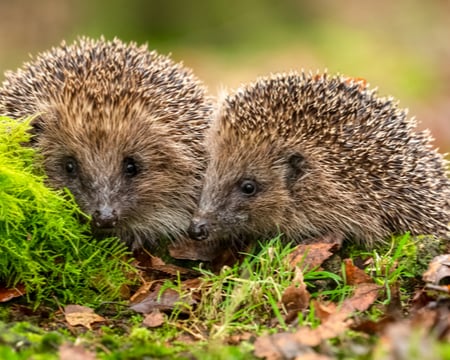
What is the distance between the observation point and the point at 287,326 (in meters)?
4.84

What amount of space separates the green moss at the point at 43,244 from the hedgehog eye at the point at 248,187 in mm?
1025

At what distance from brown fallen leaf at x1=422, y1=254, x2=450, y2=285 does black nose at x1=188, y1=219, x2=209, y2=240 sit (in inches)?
59.4

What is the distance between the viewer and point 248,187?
6227mm

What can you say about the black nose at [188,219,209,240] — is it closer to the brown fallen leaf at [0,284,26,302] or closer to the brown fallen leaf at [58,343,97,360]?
the brown fallen leaf at [0,284,26,302]

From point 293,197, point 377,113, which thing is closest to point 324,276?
point 293,197

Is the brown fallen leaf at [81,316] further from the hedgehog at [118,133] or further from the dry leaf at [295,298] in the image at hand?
the dry leaf at [295,298]

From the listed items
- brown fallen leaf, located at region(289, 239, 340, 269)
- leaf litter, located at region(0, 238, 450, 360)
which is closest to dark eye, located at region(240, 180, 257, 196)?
leaf litter, located at region(0, 238, 450, 360)

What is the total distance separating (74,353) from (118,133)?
2.22 metres

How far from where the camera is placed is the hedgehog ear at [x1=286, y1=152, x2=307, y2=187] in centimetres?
607

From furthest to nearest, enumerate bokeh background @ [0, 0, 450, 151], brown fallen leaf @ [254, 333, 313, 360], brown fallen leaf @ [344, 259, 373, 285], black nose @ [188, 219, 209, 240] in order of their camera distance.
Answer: bokeh background @ [0, 0, 450, 151]
black nose @ [188, 219, 209, 240]
brown fallen leaf @ [344, 259, 373, 285]
brown fallen leaf @ [254, 333, 313, 360]

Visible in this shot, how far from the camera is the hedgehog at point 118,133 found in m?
6.02

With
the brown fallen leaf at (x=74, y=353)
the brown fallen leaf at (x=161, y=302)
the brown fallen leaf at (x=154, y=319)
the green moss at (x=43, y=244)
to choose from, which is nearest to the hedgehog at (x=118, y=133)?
the green moss at (x=43, y=244)

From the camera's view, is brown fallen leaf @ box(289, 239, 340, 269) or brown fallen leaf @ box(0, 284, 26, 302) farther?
brown fallen leaf @ box(289, 239, 340, 269)

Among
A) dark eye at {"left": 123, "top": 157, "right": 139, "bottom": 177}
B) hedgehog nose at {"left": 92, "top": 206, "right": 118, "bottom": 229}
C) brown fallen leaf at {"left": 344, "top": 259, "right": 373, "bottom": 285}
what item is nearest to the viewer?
brown fallen leaf at {"left": 344, "top": 259, "right": 373, "bottom": 285}
